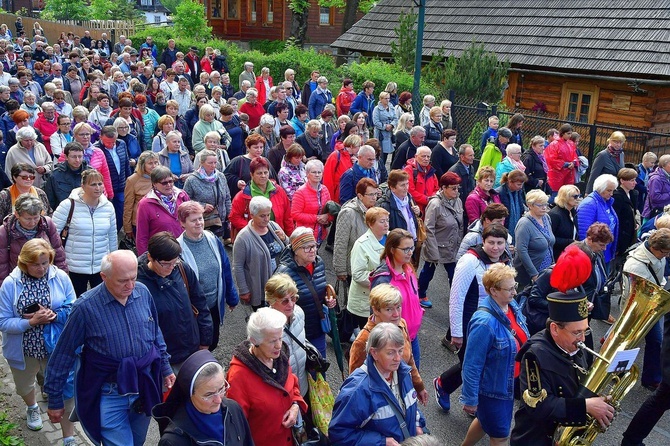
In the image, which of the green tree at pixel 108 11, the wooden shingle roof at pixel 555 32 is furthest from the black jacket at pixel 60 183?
the green tree at pixel 108 11

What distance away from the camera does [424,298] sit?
8750mm

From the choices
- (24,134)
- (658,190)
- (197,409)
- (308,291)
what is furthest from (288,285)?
(658,190)

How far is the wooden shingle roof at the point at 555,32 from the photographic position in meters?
17.4

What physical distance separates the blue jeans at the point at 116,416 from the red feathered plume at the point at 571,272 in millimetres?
3077

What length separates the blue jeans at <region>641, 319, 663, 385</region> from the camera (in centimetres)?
696

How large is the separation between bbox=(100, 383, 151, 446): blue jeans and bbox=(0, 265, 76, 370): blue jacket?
1050 mm

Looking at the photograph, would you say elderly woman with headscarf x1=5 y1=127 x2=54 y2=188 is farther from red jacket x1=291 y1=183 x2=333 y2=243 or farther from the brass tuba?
the brass tuba

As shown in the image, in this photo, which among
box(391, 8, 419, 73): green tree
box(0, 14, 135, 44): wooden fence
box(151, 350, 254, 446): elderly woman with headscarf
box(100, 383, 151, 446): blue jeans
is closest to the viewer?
box(151, 350, 254, 446): elderly woman with headscarf

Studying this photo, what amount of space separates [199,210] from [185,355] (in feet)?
4.12

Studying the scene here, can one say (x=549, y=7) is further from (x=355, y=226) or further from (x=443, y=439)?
(x=443, y=439)

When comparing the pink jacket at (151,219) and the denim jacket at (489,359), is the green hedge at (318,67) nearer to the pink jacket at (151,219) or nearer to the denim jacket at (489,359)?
the pink jacket at (151,219)

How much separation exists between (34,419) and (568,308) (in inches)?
173

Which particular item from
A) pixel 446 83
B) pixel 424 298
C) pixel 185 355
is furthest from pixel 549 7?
pixel 185 355

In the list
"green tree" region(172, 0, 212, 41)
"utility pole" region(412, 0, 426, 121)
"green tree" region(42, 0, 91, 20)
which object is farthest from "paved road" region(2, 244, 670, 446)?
"green tree" region(42, 0, 91, 20)
